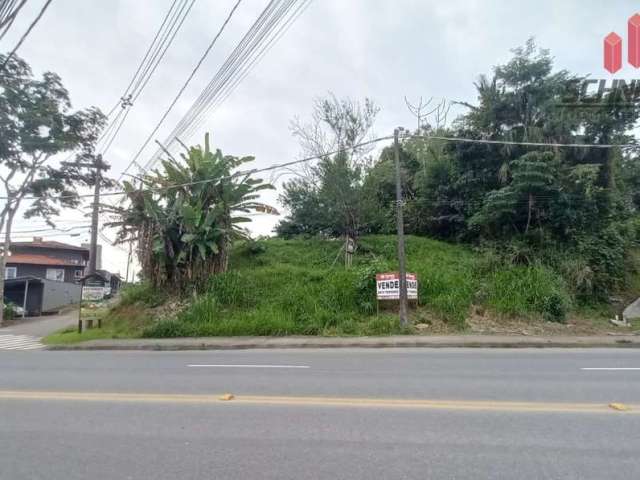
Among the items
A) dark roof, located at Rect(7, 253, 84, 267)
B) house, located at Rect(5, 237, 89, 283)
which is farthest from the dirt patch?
dark roof, located at Rect(7, 253, 84, 267)

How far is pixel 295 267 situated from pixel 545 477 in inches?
584

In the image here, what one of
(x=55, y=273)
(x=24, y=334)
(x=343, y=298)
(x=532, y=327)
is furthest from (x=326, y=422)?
(x=55, y=273)

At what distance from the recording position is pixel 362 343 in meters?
12.0

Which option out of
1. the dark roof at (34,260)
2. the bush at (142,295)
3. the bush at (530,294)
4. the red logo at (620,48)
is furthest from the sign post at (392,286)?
the dark roof at (34,260)

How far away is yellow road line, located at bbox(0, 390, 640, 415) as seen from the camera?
516cm

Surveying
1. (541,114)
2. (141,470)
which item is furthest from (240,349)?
(541,114)

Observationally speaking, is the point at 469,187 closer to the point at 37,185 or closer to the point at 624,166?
the point at 624,166

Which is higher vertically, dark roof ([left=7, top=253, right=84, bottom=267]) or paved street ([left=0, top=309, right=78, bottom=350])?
dark roof ([left=7, top=253, right=84, bottom=267])

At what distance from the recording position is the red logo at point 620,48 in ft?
41.4

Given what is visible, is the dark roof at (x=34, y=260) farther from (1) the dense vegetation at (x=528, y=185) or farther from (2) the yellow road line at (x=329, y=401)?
(2) the yellow road line at (x=329, y=401)

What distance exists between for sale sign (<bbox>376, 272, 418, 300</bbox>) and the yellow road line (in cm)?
877

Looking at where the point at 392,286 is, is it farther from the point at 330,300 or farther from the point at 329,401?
the point at 329,401

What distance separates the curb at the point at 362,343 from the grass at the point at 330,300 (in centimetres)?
95

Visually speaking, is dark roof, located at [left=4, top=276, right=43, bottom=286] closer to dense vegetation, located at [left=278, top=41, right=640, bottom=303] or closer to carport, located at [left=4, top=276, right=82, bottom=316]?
carport, located at [left=4, top=276, right=82, bottom=316]
